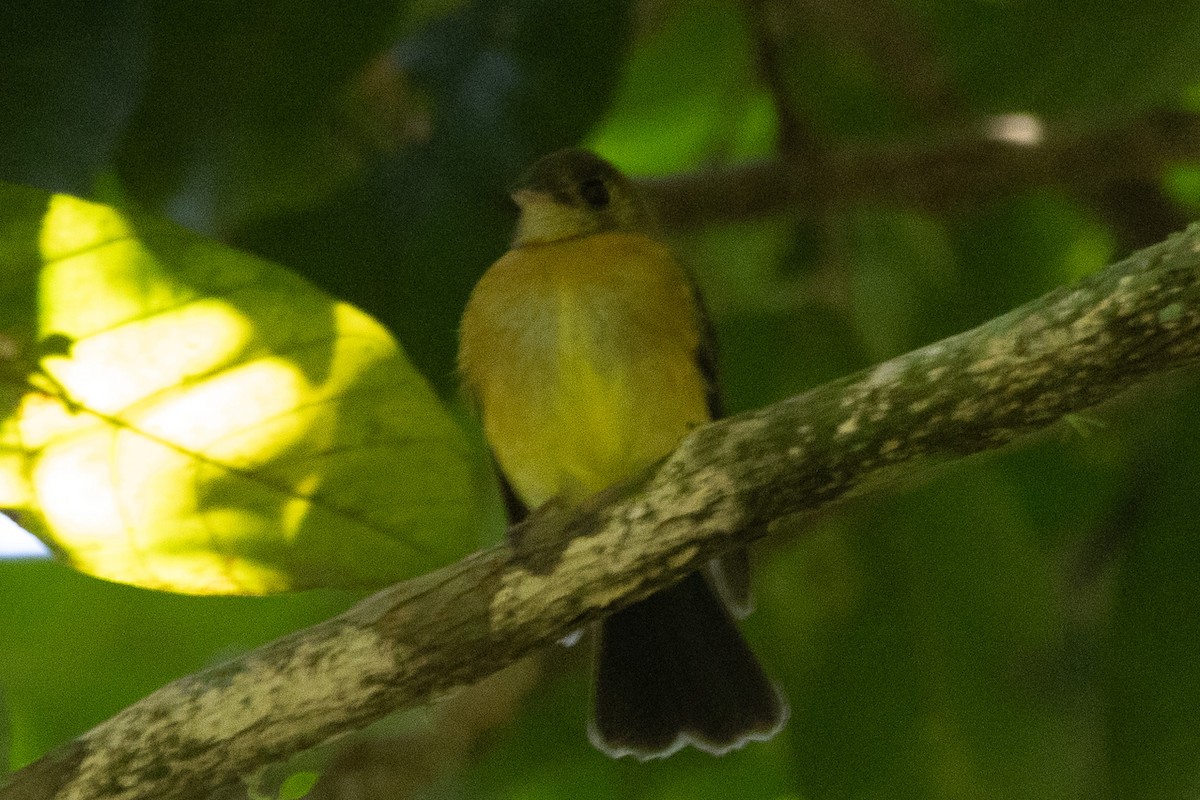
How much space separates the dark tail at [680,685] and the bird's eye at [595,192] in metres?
0.99

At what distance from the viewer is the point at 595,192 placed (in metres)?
3.84

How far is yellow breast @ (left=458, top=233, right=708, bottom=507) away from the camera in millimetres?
3291

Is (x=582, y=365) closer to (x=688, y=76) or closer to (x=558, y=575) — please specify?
(x=558, y=575)

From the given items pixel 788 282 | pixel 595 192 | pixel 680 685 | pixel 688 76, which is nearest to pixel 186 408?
pixel 680 685

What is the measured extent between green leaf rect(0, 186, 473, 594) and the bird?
820 mm

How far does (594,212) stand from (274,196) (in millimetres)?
970

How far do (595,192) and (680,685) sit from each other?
1277 millimetres

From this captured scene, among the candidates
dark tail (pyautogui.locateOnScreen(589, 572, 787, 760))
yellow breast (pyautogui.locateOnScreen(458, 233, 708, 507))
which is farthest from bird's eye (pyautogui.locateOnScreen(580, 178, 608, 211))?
dark tail (pyautogui.locateOnScreen(589, 572, 787, 760))

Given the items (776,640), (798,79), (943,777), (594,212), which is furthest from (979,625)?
(798,79)

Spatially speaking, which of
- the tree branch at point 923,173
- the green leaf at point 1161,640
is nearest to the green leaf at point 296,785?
the green leaf at point 1161,640

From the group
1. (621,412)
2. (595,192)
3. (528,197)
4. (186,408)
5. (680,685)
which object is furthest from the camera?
(595,192)

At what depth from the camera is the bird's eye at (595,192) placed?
3.83 m

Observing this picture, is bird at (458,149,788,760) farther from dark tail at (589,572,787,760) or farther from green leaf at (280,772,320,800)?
green leaf at (280,772,320,800)

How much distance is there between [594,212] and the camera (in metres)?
3.83
